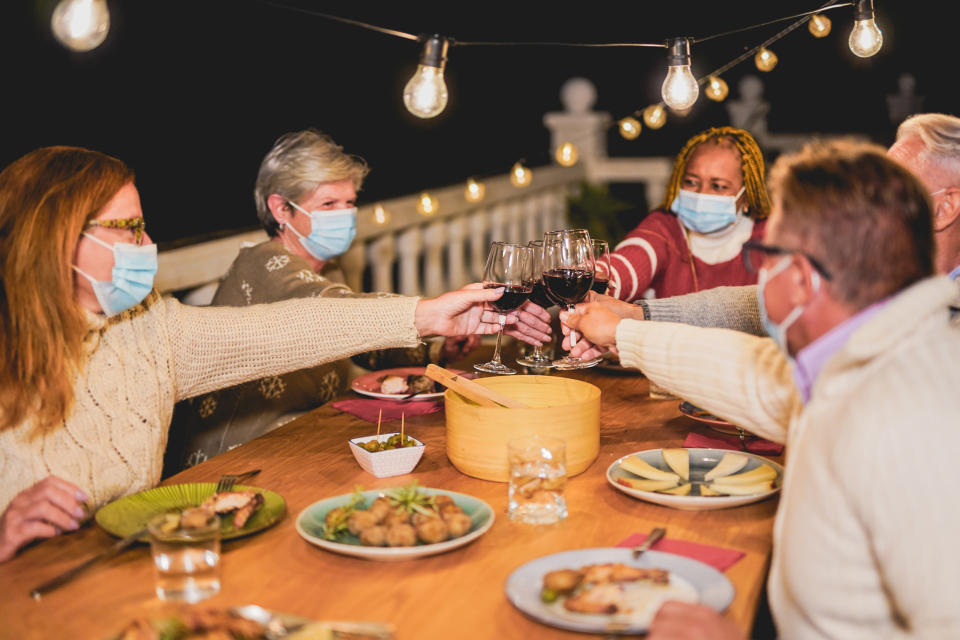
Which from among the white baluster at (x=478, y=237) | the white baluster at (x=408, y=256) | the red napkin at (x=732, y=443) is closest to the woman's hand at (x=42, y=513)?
the red napkin at (x=732, y=443)

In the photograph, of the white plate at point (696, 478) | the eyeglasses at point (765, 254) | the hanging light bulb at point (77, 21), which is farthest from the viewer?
the white plate at point (696, 478)

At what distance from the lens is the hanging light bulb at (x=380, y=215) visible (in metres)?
3.35

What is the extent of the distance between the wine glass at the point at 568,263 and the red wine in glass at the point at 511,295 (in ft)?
0.16

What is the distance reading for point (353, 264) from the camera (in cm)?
363

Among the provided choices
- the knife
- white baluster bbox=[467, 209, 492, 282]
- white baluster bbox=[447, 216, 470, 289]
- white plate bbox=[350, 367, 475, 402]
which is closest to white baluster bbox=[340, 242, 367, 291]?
white baluster bbox=[447, 216, 470, 289]

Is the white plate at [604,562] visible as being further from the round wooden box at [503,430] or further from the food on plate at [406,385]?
the food on plate at [406,385]

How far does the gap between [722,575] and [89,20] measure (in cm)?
114

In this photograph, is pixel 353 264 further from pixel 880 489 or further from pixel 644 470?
pixel 880 489

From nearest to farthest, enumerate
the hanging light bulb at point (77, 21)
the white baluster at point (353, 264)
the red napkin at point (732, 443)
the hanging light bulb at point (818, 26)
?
the hanging light bulb at point (77, 21), the red napkin at point (732, 443), the hanging light bulb at point (818, 26), the white baluster at point (353, 264)

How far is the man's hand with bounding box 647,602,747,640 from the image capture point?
1.13 meters

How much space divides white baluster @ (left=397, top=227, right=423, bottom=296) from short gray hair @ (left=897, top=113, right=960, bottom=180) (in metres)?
2.17

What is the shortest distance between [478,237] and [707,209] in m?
1.76

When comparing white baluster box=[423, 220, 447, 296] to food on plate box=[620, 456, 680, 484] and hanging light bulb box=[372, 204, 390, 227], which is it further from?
food on plate box=[620, 456, 680, 484]

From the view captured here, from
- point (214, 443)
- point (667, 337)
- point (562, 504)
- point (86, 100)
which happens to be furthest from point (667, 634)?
point (86, 100)
